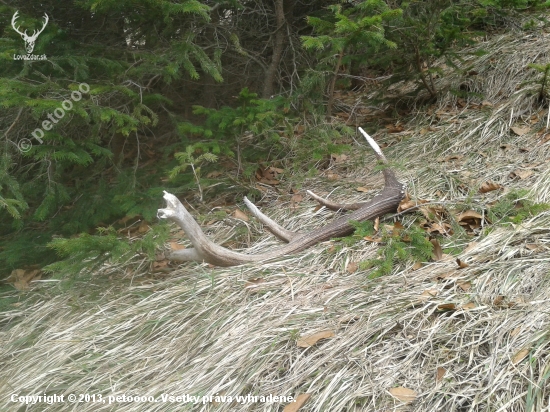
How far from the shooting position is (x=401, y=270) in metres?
2.70

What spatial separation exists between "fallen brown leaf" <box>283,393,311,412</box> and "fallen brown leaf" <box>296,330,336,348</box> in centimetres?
24

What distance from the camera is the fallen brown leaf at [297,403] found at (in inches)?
82.2

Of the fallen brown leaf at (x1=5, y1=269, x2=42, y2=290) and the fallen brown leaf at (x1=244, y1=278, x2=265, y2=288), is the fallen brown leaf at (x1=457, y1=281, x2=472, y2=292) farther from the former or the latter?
the fallen brown leaf at (x1=5, y1=269, x2=42, y2=290)

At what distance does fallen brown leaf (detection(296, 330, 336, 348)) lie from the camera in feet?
7.61

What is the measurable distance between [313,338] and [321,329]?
2.9 inches

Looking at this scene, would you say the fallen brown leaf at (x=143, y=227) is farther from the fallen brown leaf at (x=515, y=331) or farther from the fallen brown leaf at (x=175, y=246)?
the fallen brown leaf at (x=515, y=331)

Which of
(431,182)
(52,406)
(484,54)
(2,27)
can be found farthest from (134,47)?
(484,54)

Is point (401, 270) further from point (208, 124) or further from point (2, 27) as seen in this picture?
point (2, 27)

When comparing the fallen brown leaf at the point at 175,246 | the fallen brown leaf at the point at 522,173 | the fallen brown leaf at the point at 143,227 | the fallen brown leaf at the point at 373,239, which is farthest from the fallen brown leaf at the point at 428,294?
the fallen brown leaf at the point at 143,227

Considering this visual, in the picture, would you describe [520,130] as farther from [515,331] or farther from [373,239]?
[515,331]

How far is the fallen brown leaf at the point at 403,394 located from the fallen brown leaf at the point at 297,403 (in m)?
0.33

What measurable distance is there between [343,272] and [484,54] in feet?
9.71

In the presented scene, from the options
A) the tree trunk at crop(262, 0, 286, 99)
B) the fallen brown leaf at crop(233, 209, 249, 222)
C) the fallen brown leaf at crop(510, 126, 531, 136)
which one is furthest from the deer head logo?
the fallen brown leaf at crop(510, 126, 531, 136)

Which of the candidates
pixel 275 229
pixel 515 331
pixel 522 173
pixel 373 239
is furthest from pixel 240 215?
pixel 515 331
